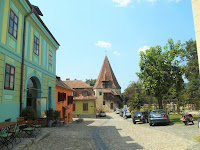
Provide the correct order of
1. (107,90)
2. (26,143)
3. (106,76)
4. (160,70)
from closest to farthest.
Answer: (26,143)
(160,70)
(107,90)
(106,76)

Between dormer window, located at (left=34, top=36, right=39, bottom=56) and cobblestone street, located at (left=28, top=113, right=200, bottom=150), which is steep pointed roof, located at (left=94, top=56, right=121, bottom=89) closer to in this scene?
dormer window, located at (left=34, top=36, right=39, bottom=56)

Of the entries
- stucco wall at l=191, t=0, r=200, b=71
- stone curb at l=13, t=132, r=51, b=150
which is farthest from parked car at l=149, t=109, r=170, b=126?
stone curb at l=13, t=132, r=51, b=150

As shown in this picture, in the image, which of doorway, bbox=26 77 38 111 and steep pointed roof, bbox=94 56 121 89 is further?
steep pointed roof, bbox=94 56 121 89

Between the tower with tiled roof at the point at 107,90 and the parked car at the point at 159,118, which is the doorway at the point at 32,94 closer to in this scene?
the parked car at the point at 159,118

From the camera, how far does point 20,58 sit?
10812mm

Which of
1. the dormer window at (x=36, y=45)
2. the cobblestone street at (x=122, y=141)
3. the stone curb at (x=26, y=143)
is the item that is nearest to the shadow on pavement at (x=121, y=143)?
the cobblestone street at (x=122, y=141)

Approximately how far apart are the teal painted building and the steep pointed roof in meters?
49.3

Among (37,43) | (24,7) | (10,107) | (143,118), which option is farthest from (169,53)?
(10,107)

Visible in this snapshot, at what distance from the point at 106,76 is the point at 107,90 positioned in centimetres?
801

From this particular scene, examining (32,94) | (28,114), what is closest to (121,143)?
(28,114)

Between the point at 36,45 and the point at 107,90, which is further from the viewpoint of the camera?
the point at 107,90

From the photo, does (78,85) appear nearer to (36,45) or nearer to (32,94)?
(32,94)

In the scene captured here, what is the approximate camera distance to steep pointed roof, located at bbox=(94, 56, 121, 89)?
66500mm

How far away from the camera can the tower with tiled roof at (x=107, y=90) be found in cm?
5900
